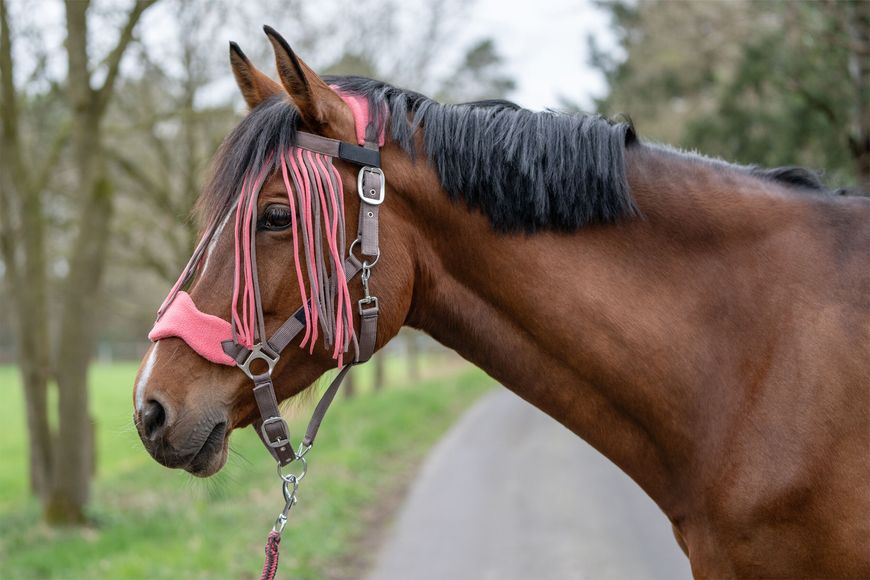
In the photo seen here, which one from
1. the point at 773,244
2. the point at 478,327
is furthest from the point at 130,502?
the point at 773,244

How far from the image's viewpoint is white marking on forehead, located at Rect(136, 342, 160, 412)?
6.89 feet

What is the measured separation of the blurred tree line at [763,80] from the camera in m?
8.32

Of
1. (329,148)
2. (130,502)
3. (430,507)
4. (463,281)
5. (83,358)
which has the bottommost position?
(130,502)

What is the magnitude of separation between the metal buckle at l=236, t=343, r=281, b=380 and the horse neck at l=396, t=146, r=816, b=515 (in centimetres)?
53

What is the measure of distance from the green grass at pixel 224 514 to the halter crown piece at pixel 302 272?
18.6 inches

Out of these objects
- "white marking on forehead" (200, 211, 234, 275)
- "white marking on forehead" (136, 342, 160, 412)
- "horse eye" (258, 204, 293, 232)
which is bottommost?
"white marking on forehead" (136, 342, 160, 412)

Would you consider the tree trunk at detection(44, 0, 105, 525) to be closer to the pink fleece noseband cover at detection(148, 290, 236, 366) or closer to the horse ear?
the horse ear

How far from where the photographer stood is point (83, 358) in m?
7.80

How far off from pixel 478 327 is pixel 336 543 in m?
4.87

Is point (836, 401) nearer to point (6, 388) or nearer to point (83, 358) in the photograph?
point (83, 358)

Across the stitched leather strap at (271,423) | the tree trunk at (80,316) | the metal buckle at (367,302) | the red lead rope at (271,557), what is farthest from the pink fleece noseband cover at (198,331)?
the tree trunk at (80,316)

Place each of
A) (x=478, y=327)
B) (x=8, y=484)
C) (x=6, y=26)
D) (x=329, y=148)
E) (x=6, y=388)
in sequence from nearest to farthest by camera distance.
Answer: (x=329, y=148) → (x=478, y=327) → (x=6, y=26) → (x=8, y=484) → (x=6, y=388)

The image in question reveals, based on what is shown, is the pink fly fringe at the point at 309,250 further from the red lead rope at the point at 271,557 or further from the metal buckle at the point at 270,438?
the red lead rope at the point at 271,557

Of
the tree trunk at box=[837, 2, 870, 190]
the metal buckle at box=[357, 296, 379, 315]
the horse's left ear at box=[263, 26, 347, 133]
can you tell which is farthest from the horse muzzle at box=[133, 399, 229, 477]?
the tree trunk at box=[837, 2, 870, 190]
